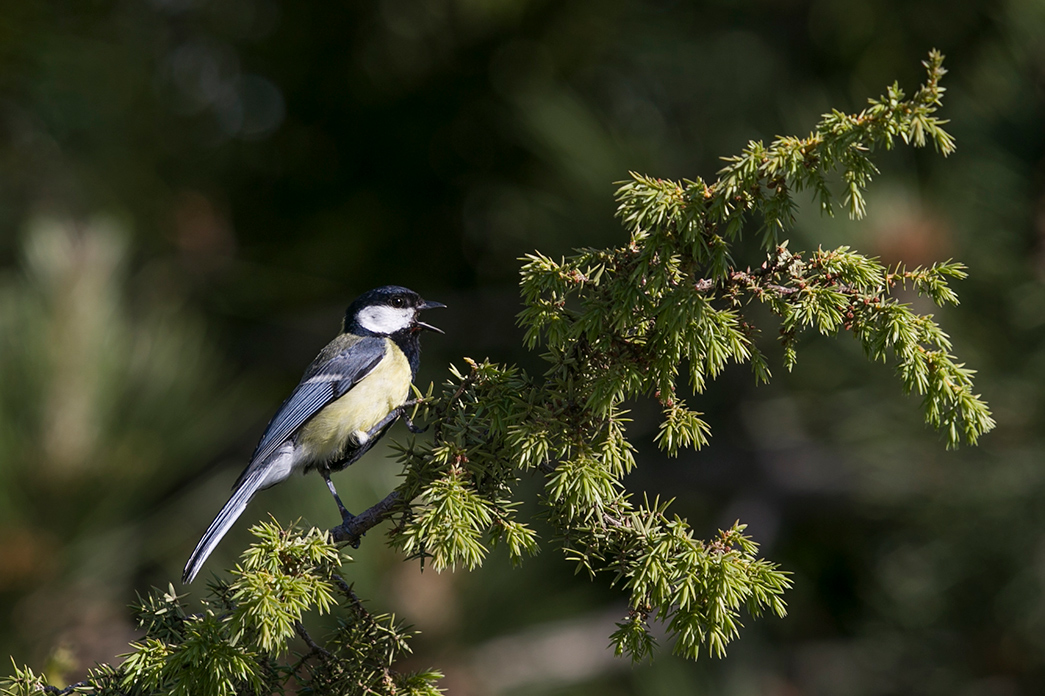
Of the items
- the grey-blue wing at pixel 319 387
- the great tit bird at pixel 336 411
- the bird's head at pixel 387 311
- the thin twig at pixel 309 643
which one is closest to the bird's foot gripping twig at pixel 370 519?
the thin twig at pixel 309 643

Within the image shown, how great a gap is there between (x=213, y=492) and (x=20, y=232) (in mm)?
1238

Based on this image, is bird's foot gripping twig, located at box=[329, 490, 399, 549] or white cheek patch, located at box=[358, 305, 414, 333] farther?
white cheek patch, located at box=[358, 305, 414, 333]

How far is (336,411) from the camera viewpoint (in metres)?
2.05

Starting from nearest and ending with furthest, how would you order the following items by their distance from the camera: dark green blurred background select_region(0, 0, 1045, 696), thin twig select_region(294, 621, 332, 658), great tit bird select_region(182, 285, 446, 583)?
thin twig select_region(294, 621, 332, 658) < great tit bird select_region(182, 285, 446, 583) < dark green blurred background select_region(0, 0, 1045, 696)

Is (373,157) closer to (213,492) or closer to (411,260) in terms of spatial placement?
(411,260)

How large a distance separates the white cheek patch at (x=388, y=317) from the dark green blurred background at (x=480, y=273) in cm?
45

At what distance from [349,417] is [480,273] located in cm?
133

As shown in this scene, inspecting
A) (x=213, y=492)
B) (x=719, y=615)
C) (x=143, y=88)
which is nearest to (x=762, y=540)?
(x=213, y=492)

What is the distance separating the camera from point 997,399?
2.29 meters

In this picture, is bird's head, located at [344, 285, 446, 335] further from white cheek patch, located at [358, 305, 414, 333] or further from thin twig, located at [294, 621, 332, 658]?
thin twig, located at [294, 621, 332, 658]

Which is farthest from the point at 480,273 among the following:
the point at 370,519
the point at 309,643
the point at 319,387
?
the point at 309,643

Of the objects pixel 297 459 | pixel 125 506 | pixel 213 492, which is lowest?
pixel 297 459

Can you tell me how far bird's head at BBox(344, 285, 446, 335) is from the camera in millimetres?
2283

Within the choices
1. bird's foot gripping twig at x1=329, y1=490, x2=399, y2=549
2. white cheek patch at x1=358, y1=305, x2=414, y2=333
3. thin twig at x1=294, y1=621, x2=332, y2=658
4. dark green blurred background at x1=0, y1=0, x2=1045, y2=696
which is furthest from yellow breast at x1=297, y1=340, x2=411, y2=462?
thin twig at x1=294, y1=621, x2=332, y2=658
